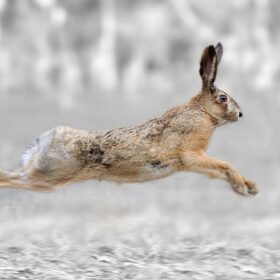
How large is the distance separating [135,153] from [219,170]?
Answer: 0.43 metres

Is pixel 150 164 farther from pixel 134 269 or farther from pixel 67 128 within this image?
pixel 134 269

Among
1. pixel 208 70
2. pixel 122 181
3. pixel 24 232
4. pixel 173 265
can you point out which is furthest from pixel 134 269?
pixel 208 70

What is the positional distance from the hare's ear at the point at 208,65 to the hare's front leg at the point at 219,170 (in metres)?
0.39

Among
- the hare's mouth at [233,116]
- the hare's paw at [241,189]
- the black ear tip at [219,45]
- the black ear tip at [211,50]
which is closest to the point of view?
the black ear tip at [211,50]

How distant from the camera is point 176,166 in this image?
4.00m

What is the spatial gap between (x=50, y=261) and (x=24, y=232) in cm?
39

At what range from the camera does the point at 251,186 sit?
400 centimetres

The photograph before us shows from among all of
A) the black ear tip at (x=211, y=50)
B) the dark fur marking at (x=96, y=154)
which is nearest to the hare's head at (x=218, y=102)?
the black ear tip at (x=211, y=50)

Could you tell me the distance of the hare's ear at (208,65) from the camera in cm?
384

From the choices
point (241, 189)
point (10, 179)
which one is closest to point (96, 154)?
point (10, 179)

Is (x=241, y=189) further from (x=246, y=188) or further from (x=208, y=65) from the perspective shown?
(x=208, y=65)

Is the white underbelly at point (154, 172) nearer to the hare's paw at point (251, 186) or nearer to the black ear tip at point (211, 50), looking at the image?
the hare's paw at point (251, 186)

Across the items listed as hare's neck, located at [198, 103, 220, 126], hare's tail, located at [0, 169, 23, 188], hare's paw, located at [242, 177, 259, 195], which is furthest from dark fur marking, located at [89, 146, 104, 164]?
hare's paw, located at [242, 177, 259, 195]

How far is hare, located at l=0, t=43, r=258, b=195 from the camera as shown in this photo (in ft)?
13.1
